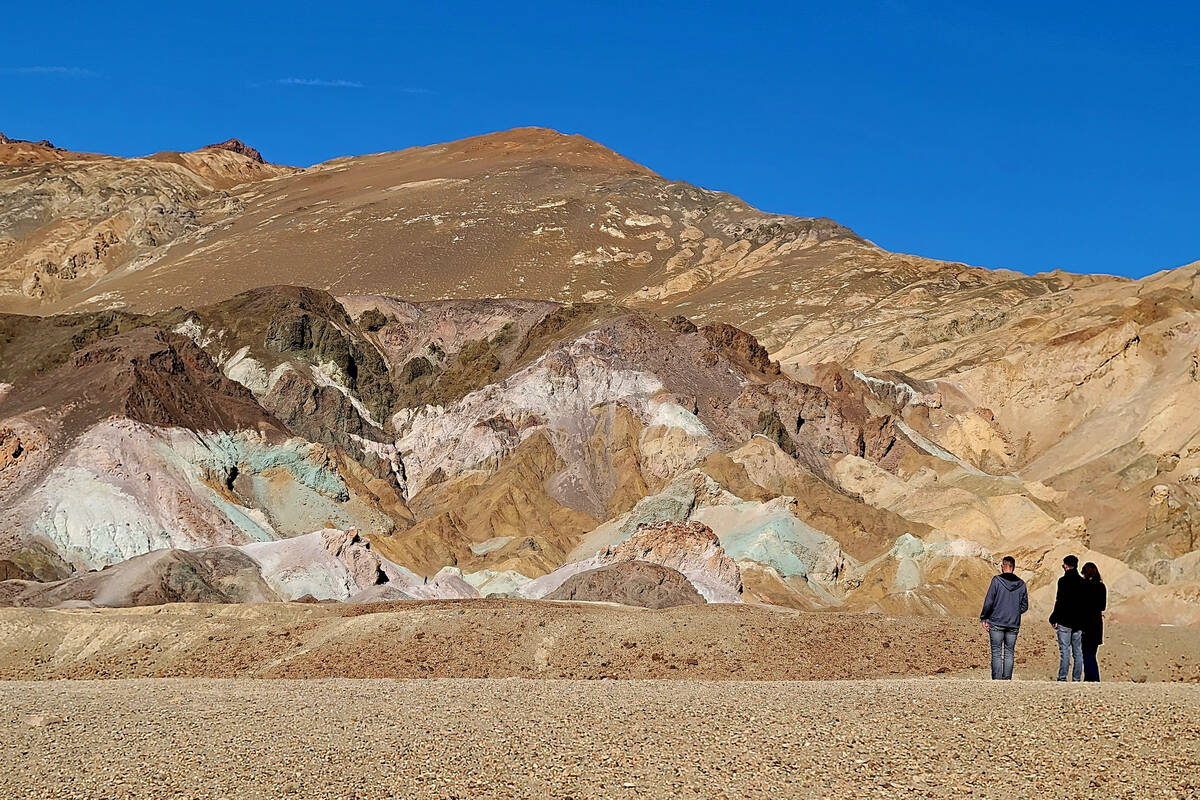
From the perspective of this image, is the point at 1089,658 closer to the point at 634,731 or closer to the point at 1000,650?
the point at 1000,650

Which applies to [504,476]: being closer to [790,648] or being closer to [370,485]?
[370,485]

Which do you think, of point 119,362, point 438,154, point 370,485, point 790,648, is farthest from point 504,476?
point 438,154

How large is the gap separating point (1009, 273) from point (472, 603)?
86334 mm

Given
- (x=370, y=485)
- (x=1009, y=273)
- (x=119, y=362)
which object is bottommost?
(x=370, y=485)

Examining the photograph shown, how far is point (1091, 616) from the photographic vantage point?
1582cm

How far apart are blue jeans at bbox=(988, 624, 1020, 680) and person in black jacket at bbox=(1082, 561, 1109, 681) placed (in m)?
0.77

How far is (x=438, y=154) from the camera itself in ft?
531

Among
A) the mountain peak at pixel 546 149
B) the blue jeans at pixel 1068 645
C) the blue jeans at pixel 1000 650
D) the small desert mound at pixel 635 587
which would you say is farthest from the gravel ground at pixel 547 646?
the mountain peak at pixel 546 149

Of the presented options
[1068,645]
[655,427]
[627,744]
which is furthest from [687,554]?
[627,744]

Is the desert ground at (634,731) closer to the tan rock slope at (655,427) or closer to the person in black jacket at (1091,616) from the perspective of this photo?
the person in black jacket at (1091,616)

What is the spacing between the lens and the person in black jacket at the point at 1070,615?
15781 millimetres

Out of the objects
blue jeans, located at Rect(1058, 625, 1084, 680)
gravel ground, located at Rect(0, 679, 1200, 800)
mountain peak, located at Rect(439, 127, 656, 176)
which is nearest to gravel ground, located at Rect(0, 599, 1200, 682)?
blue jeans, located at Rect(1058, 625, 1084, 680)

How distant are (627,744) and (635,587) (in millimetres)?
22317

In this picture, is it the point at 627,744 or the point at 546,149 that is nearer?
the point at 627,744
